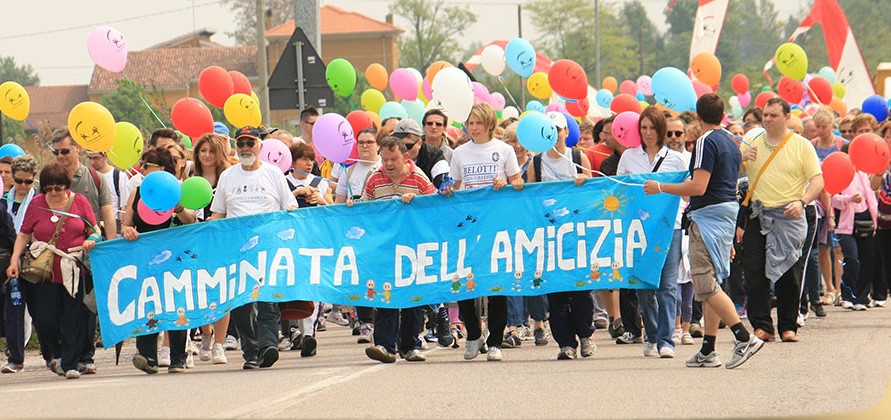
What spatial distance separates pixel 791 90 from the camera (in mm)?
20984

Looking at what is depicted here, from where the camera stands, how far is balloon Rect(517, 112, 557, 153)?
40.8 ft

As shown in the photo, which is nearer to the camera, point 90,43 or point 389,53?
point 90,43

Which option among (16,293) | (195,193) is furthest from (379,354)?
(16,293)

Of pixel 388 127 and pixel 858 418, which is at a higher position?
pixel 388 127

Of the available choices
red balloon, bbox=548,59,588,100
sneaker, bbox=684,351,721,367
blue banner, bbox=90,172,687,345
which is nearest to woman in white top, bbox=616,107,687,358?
blue banner, bbox=90,172,687,345

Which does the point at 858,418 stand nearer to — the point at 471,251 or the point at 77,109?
the point at 471,251

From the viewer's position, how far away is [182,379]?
37.7 ft

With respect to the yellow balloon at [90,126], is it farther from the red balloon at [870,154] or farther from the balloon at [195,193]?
the red balloon at [870,154]

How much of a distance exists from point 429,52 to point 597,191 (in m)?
102

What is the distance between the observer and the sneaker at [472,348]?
482 inches

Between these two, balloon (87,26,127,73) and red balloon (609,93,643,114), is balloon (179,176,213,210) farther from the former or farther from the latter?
red balloon (609,93,643,114)

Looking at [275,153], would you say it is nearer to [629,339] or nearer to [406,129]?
[406,129]

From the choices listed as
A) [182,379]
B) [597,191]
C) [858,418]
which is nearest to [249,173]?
[182,379]

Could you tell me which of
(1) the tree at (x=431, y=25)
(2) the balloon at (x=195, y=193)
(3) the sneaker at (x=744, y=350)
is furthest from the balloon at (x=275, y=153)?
(1) the tree at (x=431, y=25)
